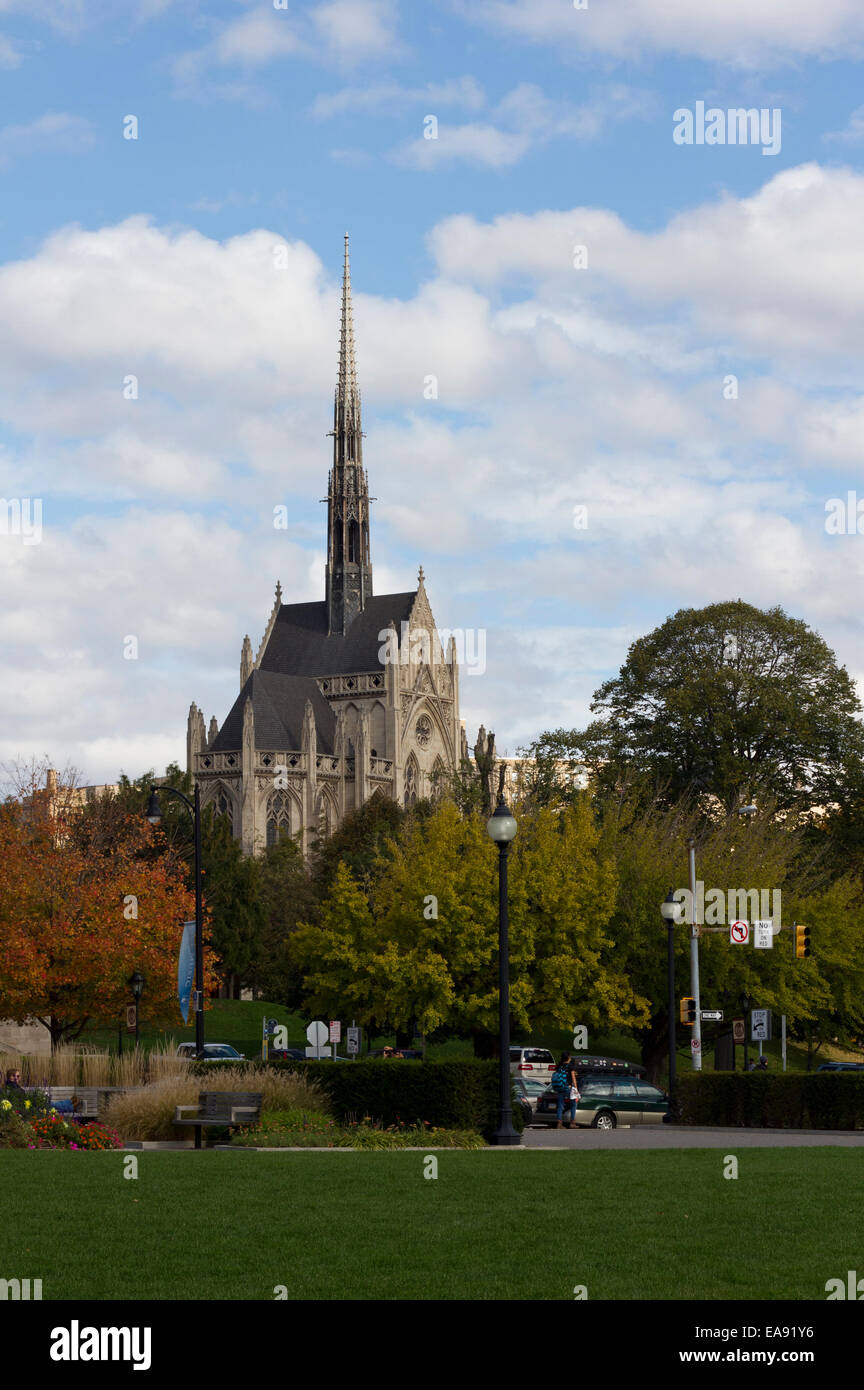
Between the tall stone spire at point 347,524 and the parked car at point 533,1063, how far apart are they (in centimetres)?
9737

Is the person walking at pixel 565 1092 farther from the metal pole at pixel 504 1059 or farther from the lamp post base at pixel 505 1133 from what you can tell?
the lamp post base at pixel 505 1133

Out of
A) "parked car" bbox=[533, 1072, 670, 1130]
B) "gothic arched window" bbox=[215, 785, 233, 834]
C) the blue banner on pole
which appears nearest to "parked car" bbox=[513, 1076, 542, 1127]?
"parked car" bbox=[533, 1072, 670, 1130]

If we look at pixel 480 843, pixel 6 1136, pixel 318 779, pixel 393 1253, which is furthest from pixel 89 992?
pixel 318 779

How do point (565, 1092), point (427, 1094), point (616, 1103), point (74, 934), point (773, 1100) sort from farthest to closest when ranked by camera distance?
point (74, 934), point (616, 1103), point (565, 1092), point (773, 1100), point (427, 1094)

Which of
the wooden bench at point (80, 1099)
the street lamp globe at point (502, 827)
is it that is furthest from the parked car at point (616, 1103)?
the street lamp globe at point (502, 827)

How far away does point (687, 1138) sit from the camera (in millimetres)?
27156

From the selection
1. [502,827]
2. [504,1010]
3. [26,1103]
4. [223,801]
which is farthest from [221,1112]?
[223,801]

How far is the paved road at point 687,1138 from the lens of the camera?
2479cm

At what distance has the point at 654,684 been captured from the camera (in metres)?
69.3

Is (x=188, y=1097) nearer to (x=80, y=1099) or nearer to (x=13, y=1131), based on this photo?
(x=80, y=1099)

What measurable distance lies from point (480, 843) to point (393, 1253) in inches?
1520

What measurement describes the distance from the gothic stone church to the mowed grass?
348 feet

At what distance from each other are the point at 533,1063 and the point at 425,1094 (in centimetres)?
2559
